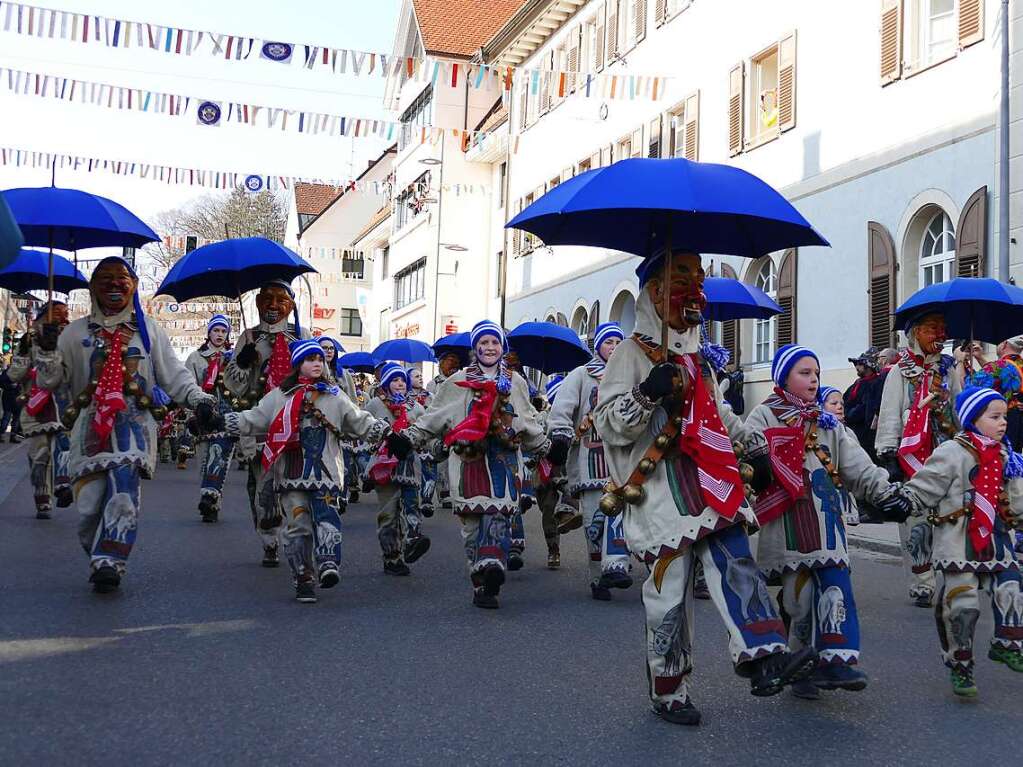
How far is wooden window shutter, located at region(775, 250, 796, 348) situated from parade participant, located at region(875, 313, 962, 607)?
12939mm

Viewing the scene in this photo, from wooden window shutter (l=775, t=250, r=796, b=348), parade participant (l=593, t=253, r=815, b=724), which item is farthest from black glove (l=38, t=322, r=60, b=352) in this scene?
wooden window shutter (l=775, t=250, r=796, b=348)

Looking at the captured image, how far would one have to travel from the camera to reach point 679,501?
17.8 ft

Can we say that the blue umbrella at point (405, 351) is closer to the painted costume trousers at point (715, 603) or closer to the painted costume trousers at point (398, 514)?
the painted costume trousers at point (398, 514)

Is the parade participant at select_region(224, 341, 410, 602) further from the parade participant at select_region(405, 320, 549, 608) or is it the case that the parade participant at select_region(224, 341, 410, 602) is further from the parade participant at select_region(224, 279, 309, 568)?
the parade participant at select_region(224, 279, 309, 568)

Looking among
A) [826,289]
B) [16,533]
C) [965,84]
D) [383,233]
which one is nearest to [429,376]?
[383,233]

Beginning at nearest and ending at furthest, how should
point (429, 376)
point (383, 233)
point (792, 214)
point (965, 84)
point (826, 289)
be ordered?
point (792, 214)
point (965, 84)
point (826, 289)
point (429, 376)
point (383, 233)

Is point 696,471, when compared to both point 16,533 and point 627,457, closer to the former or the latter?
point 627,457

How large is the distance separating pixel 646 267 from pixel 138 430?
3882 millimetres

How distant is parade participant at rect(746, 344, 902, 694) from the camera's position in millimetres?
5773

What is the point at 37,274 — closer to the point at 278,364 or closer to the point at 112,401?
the point at 278,364

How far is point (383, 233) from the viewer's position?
56719 mm

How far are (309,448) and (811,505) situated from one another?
370 cm

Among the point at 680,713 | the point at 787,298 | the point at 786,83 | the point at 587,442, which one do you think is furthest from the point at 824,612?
the point at 786,83

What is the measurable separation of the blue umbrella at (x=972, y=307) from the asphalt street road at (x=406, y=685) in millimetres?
1976
